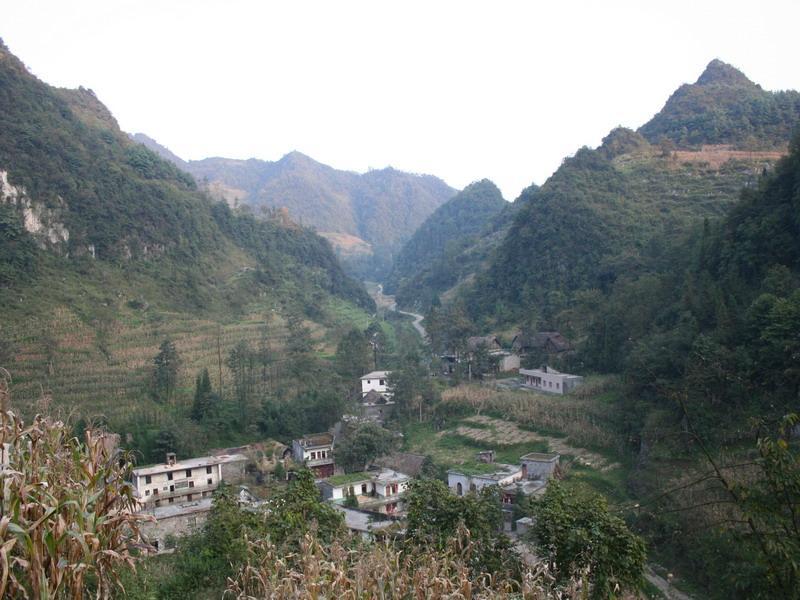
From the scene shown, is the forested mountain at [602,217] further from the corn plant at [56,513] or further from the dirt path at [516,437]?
the corn plant at [56,513]

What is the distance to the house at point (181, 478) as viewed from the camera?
16.7 m

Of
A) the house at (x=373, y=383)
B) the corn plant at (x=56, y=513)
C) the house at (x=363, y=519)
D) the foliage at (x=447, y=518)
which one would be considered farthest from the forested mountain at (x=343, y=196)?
the corn plant at (x=56, y=513)

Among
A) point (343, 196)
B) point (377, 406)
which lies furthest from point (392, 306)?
point (343, 196)

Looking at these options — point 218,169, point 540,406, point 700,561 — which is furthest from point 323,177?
point 700,561

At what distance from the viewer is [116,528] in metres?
3.78

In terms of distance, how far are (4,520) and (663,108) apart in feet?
192

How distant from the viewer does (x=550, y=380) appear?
22.6 metres

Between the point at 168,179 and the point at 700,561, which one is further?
the point at 168,179

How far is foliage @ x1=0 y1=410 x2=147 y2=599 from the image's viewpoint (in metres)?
3.16

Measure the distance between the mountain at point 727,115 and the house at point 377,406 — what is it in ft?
97.0

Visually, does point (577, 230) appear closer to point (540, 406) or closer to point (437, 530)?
point (540, 406)

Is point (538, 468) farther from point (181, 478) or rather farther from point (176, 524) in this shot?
point (181, 478)

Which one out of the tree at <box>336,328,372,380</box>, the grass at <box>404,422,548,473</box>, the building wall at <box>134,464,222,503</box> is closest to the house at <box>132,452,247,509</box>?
the building wall at <box>134,464,222,503</box>

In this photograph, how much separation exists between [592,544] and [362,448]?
1233cm
